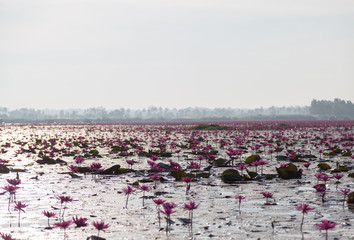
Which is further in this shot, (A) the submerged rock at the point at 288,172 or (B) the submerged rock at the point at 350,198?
(A) the submerged rock at the point at 288,172

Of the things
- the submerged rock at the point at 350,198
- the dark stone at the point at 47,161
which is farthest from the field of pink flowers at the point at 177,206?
the dark stone at the point at 47,161

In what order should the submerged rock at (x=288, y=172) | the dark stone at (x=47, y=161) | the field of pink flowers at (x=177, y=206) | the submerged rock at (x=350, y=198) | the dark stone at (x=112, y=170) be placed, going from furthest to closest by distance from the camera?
1. the dark stone at (x=47, y=161)
2. the dark stone at (x=112, y=170)
3. the submerged rock at (x=288, y=172)
4. the submerged rock at (x=350, y=198)
5. the field of pink flowers at (x=177, y=206)

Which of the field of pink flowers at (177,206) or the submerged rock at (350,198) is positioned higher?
the submerged rock at (350,198)

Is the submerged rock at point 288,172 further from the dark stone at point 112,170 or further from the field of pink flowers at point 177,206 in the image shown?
the dark stone at point 112,170

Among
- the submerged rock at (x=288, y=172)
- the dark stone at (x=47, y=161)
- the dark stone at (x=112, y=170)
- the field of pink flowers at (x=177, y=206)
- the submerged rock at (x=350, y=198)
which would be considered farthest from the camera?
the dark stone at (x=47, y=161)

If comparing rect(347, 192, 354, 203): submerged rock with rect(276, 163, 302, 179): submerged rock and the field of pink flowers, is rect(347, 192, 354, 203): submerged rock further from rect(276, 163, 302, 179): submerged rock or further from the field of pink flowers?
rect(276, 163, 302, 179): submerged rock

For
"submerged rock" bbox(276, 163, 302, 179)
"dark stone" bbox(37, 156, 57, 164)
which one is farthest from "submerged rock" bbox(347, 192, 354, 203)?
"dark stone" bbox(37, 156, 57, 164)

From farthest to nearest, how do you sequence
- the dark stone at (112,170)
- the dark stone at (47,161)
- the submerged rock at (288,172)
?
the dark stone at (47,161) → the dark stone at (112,170) → the submerged rock at (288,172)

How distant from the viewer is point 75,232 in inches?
215

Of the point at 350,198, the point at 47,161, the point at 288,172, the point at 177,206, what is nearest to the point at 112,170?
the point at 47,161

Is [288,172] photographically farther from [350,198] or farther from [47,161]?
[47,161]

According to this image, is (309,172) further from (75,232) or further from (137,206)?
(75,232)

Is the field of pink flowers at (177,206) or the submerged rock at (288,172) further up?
the submerged rock at (288,172)

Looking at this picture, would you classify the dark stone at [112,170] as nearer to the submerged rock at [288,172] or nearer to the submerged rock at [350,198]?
the submerged rock at [288,172]
